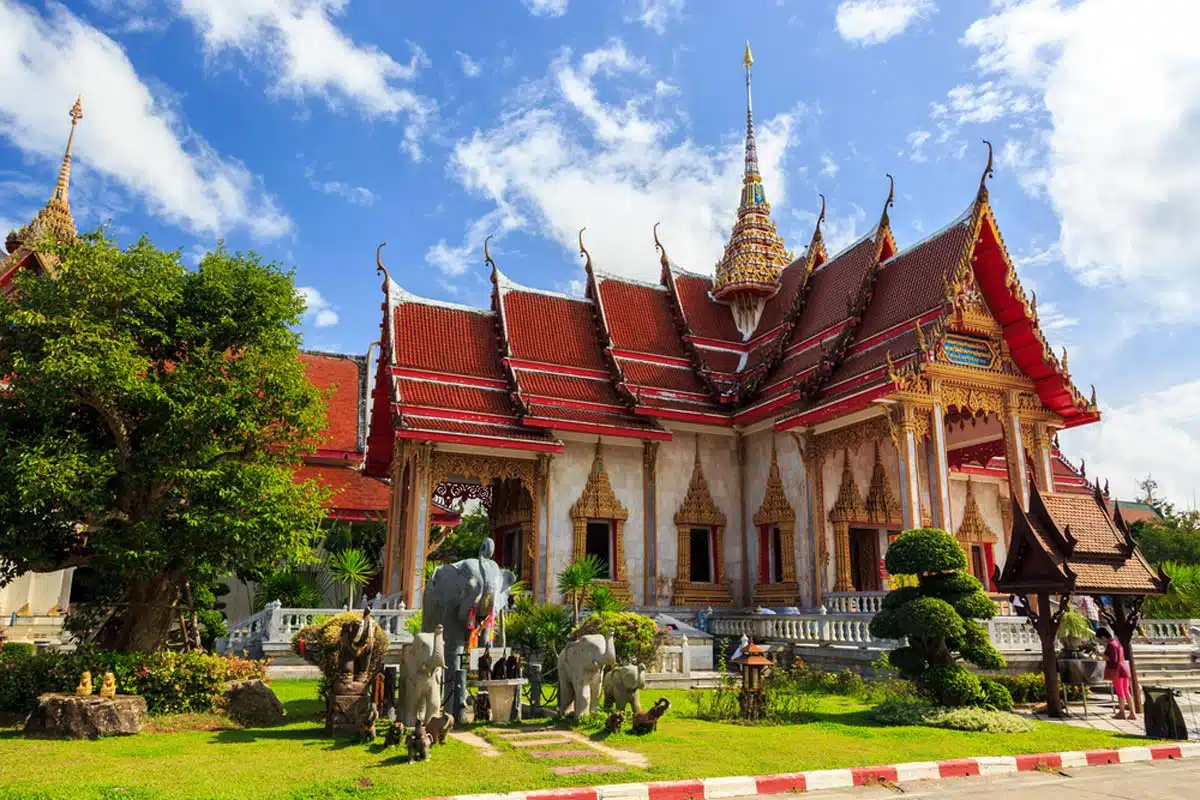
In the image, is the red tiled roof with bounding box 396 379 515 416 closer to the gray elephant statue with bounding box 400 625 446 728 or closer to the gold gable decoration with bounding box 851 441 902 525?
the gold gable decoration with bounding box 851 441 902 525

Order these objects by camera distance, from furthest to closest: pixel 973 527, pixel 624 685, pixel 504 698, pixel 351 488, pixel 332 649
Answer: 1. pixel 351 488
2. pixel 973 527
3. pixel 504 698
4. pixel 624 685
5. pixel 332 649

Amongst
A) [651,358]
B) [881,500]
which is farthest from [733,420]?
[881,500]

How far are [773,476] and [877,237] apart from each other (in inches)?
216

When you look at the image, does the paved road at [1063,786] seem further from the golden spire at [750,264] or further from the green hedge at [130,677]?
the golden spire at [750,264]

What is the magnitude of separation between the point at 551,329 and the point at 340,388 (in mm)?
9374

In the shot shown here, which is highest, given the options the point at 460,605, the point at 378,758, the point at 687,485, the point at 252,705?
the point at 687,485

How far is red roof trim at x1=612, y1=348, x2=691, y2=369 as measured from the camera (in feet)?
63.3

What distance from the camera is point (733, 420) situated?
18.3 meters

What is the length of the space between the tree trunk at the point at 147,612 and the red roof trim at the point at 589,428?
807 centimetres

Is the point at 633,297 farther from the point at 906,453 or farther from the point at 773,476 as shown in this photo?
the point at 906,453

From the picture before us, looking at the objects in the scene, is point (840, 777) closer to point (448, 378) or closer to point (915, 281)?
point (915, 281)

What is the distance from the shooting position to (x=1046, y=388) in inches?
635

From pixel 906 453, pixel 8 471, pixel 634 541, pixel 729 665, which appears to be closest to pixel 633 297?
pixel 634 541

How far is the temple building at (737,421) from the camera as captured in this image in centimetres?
1564
